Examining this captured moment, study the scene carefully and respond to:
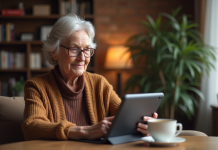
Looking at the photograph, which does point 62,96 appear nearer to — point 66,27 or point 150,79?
point 66,27

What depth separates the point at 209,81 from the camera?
3383mm

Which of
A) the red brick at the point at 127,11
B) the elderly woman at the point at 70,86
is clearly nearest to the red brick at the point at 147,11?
the red brick at the point at 127,11

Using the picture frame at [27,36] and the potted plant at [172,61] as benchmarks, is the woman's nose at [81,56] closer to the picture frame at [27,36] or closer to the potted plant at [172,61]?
the potted plant at [172,61]

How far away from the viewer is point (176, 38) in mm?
3229

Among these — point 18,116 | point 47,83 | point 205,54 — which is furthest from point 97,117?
point 205,54

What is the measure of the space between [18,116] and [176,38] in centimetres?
212

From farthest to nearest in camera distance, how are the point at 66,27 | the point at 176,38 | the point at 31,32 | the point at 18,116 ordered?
the point at 31,32 < the point at 176,38 < the point at 18,116 < the point at 66,27

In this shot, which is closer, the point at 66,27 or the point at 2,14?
the point at 66,27

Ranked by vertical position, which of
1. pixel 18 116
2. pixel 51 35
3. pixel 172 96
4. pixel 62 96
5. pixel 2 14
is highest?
pixel 2 14

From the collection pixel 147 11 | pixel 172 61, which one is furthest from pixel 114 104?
pixel 147 11

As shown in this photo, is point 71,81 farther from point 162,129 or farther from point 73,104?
point 162,129

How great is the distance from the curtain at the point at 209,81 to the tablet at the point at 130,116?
90.1 inches

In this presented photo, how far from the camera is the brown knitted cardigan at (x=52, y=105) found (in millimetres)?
1164

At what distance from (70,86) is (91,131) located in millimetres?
574
